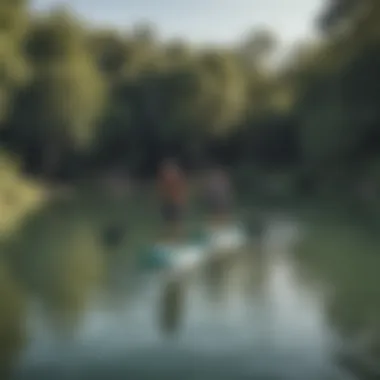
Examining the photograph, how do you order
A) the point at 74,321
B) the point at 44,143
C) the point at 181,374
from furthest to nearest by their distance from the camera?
the point at 44,143
the point at 74,321
the point at 181,374

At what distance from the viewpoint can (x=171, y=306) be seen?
292 cm

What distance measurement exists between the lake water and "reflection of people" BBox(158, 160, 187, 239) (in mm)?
154

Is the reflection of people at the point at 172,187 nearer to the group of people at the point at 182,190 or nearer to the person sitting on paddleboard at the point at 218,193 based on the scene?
the group of people at the point at 182,190

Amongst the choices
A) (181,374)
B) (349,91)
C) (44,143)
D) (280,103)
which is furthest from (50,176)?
(349,91)

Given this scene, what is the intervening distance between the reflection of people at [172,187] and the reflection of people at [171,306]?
1.23ft

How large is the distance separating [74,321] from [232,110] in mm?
1089

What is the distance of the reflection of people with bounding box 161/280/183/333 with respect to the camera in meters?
2.69

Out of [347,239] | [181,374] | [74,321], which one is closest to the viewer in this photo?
[181,374]

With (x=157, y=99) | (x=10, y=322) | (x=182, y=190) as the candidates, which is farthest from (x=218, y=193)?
(x=10, y=322)

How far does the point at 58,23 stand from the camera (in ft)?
10.7

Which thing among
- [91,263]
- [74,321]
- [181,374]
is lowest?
[181,374]

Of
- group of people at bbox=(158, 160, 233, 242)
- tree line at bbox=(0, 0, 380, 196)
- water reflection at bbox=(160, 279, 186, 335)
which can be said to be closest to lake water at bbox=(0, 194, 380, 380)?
water reflection at bbox=(160, 279, 186, 335)

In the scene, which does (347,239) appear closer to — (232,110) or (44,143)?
(232,110)

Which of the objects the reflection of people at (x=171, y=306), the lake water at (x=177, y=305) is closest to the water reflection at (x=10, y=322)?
the lake water at (x=177, y=305)
